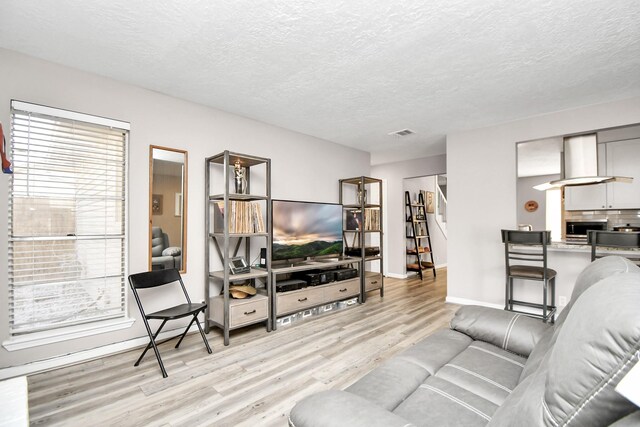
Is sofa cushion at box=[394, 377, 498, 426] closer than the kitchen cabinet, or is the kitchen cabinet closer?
sofa cushion at box=[394, 377, 498, 426]

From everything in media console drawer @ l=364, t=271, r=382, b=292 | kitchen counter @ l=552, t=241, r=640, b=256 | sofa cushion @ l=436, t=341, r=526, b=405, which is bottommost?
media console drawer @ l=364, t=271, r=382, b=292

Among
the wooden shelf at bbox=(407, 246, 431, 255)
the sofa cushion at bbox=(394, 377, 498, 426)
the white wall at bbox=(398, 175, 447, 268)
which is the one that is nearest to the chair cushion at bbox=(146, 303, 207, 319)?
the sofa cushion at bbox=(394, 377, 498, 426)

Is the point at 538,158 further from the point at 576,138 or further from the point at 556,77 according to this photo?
the point at 556,77

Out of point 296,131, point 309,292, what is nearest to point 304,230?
point 309,292

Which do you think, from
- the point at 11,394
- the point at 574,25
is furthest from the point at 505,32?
the point at 11,394

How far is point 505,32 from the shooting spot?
2131 mm

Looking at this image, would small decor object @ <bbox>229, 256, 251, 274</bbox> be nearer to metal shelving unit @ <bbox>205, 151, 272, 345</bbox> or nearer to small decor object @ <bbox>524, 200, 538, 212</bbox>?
metal shelving unit @ <bbox>205, 151, 272, 345</bbox>

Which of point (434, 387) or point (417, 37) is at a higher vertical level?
point (417, 37)

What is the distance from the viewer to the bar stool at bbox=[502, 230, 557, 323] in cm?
341

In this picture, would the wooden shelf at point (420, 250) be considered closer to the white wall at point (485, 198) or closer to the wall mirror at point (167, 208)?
the white wall at point (485, 198)

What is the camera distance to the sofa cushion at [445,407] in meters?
1.16

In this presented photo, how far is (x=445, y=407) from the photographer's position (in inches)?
48.8

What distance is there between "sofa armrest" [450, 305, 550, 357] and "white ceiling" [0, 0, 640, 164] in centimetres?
193

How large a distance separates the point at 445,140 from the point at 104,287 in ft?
16.0
